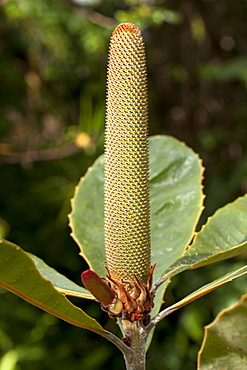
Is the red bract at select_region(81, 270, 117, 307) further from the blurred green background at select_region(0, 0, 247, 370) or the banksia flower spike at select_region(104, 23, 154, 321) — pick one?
the blurred green background at select_region(0, 0, 247, 370)

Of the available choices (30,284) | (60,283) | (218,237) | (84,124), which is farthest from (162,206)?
(84,124)

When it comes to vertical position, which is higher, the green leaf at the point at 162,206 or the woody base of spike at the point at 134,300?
the woody base of spike at the point at 134,300

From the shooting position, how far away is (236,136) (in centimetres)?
297

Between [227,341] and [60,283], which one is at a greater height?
[227,341]

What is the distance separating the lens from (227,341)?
18.0 inches

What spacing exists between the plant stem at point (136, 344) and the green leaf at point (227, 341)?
12 centimetres

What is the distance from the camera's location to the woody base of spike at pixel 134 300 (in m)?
0.60

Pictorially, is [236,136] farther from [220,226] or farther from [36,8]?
[220,226]

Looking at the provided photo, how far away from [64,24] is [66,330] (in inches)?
53.9

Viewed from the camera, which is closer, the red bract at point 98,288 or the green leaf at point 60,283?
the red bract at point 98,288

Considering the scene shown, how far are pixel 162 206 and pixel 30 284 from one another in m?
0.44

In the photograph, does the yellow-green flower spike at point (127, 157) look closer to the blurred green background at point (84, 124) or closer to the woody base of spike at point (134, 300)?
the woody base of spike at point (134, 300)

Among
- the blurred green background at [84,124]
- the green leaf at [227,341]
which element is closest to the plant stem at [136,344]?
the green leaf at [227,341]

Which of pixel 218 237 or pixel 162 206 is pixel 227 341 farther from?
pixel 162 206
